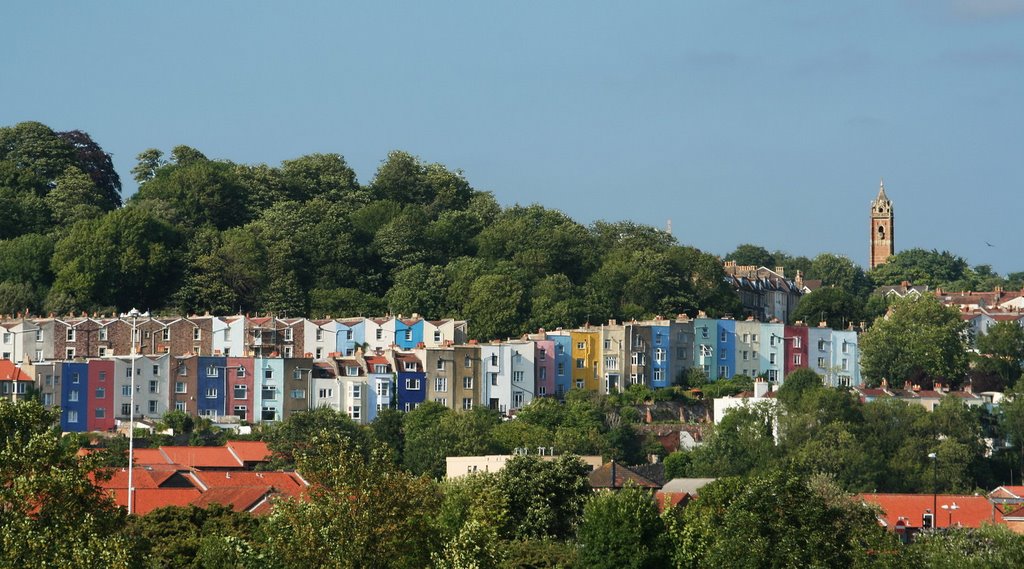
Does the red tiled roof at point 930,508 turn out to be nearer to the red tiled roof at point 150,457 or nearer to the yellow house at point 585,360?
the red tiled roof at point 150,457

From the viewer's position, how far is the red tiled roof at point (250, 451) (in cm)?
8038

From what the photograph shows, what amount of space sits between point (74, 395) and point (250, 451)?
1269 cm

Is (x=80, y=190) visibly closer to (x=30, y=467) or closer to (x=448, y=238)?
(x=448, y=238)

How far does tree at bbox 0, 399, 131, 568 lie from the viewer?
41062 mm

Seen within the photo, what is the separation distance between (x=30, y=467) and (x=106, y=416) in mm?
49234

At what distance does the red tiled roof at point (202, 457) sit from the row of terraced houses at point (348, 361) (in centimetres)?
1122

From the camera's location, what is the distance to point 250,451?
81.3 meters

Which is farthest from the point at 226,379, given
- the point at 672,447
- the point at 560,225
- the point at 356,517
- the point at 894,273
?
the point at 894,273

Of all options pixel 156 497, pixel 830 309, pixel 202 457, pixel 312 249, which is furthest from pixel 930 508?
pixel 312 249

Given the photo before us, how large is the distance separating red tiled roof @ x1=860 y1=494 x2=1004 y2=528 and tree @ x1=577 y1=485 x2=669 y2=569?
638 inches

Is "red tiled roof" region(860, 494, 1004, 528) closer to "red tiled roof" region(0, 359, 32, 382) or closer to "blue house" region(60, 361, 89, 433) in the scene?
"blue house" region(60, 361, 89, 433)

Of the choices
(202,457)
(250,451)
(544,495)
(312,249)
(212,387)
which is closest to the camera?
(544,495)

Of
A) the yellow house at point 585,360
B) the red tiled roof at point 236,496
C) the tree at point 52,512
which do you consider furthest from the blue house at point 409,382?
the tree at point 52,512

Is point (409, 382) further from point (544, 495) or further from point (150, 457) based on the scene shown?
point (544, 495)
